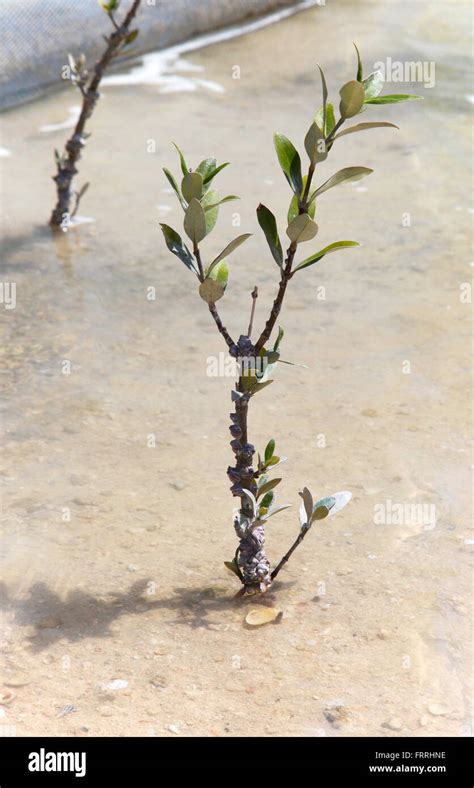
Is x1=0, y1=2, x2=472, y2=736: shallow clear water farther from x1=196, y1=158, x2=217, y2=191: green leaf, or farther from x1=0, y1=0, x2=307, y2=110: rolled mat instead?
x1=196, y1=158, x2=217, y2=191: green leaf

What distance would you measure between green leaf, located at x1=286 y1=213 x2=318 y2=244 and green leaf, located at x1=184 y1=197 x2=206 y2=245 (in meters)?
0.17

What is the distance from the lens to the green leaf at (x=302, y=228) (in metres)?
1.84

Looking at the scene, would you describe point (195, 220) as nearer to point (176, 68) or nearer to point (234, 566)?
point (234, 566)

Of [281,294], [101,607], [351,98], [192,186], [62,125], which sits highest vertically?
[62,125]

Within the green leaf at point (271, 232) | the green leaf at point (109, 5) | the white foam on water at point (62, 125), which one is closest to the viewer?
the green leaf at point (271, 232)

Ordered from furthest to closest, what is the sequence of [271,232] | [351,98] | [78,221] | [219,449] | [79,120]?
[78,221]
[79,120]
[219,449]
[271,232]
[351,98]

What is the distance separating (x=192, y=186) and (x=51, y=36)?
4029 millimetres

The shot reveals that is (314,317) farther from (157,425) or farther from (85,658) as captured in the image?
(85,658)

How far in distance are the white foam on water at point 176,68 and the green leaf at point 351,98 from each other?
394cm

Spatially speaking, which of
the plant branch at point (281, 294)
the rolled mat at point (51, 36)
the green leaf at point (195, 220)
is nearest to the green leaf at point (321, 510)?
the plant branch at point (281, 294)

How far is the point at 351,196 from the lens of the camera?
171 inches

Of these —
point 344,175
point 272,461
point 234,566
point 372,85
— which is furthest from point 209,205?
point 234,566

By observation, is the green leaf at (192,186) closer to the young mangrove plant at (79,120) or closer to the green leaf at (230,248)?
the green leaf at (230,248)

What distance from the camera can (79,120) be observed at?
3848mm
